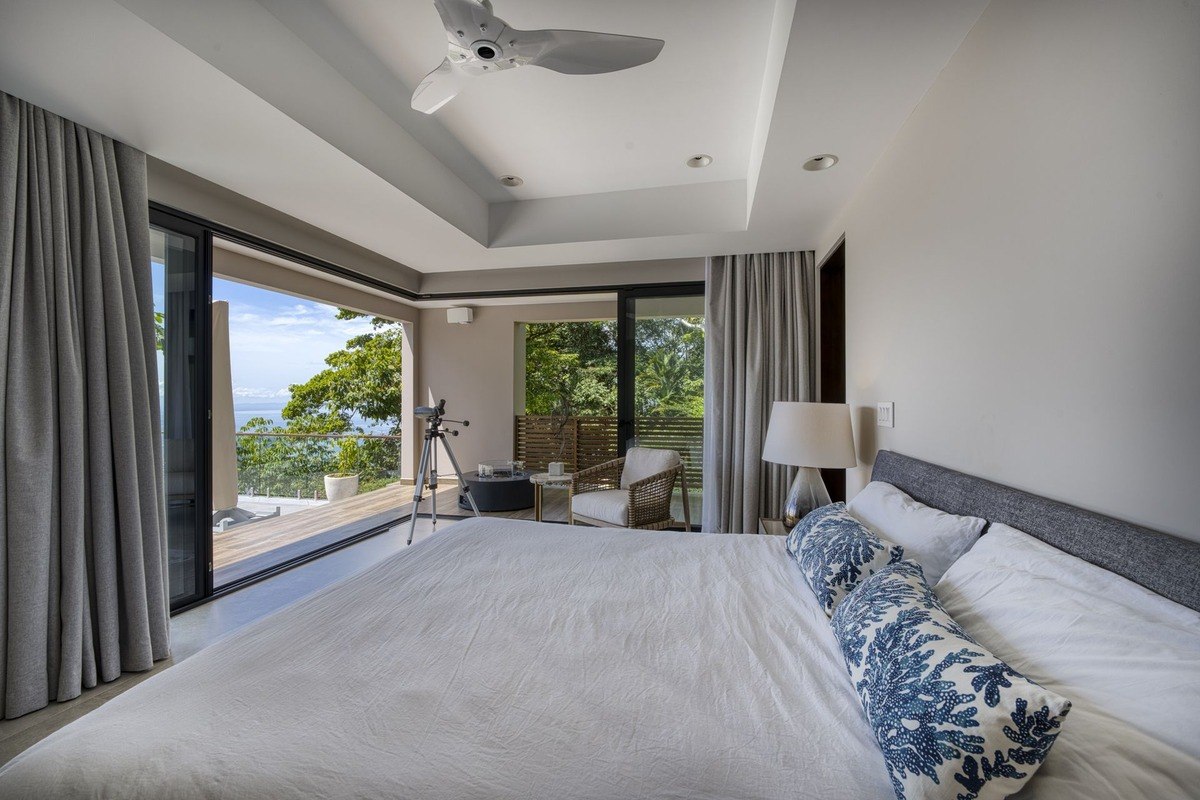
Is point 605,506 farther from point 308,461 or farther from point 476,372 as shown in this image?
point 308,461

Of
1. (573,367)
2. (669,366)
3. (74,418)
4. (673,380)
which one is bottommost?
(74,418)

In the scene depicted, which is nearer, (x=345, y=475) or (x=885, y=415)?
(x=885, y=415)

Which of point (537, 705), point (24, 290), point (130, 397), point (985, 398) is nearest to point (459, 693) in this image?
point (537, 705)

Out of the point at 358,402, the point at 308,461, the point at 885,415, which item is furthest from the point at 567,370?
the point at 885,415

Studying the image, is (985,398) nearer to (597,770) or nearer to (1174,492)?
(1174,492)

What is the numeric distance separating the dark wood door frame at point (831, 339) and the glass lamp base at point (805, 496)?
3.85 feet

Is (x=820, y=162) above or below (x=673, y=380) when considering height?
above

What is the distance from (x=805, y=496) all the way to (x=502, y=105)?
2.52 m

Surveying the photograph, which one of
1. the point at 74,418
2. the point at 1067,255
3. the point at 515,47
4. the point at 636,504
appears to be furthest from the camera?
the point at 636,504

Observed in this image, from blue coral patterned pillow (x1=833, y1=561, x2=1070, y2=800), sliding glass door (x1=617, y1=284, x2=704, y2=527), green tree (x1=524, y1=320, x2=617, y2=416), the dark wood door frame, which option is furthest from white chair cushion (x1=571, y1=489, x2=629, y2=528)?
green tree (x1=524, y1=320, x2=617, y2=416)

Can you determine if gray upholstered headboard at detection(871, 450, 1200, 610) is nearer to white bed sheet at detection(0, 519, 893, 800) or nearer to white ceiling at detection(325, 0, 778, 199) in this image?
white bed sheet at detection(0, 519, 893, 800)

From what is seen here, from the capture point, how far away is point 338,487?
5.89m

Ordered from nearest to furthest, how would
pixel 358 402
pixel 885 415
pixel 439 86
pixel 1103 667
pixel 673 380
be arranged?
pixel 1103 667
pixel 439 86
pixel 885 415
pixel 673 380
pixel 358 402

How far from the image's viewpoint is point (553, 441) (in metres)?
6.21
